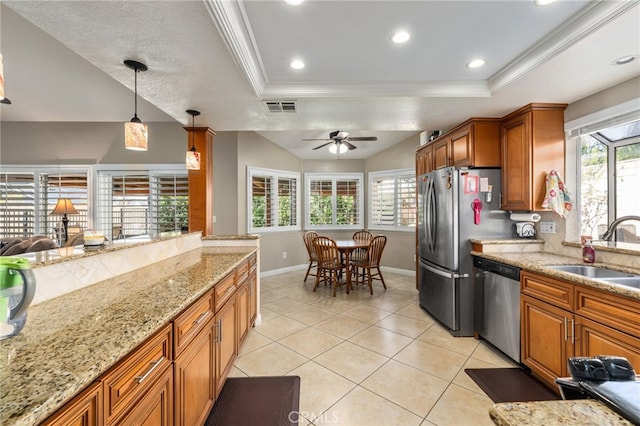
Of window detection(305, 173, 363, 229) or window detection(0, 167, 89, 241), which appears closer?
window detection(0, 167, 89, 241)

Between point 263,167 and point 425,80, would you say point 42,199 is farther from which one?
point 425,80

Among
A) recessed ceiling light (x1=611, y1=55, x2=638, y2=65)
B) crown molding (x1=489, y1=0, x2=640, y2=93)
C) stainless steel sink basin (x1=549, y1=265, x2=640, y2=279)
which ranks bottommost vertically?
stainless steel sink basin (x1=549, y1=265, x2=640, y2=279)

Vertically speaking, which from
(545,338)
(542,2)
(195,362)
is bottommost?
(545,338)

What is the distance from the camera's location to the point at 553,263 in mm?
2148

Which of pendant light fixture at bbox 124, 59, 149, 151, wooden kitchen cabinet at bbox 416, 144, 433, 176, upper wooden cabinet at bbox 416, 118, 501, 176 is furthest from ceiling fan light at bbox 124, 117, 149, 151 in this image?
Result: wooden kitchen cabinet at bbox 416, 144, 433, 176

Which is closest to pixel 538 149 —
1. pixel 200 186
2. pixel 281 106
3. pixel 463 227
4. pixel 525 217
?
pixel 525 217

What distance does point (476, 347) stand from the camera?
2.56 meters

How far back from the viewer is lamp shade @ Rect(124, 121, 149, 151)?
1.98 m

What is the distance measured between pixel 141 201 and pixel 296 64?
397 centimetres

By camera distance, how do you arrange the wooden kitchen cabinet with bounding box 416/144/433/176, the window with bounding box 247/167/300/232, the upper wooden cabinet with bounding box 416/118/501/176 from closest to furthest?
the upper wooden cabinet with bounding box 416/118/501/176, the wooden kitchen cabinet with bounding box 416/144/433/176, the window with bounding box 247/167/300/232

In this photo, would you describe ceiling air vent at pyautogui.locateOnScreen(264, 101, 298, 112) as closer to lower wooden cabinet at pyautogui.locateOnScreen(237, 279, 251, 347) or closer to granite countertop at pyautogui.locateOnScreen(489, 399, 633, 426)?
lower wooden cabinet at pyautogui.locateOnScreen(237, 279, 251, 347)

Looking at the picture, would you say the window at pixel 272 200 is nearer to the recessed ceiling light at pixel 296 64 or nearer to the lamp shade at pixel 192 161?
the lamp shade at pixel 192 161

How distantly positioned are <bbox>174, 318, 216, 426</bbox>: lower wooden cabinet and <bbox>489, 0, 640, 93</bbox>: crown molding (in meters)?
→ 2.82

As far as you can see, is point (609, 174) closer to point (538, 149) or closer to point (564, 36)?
point (538, 149)
